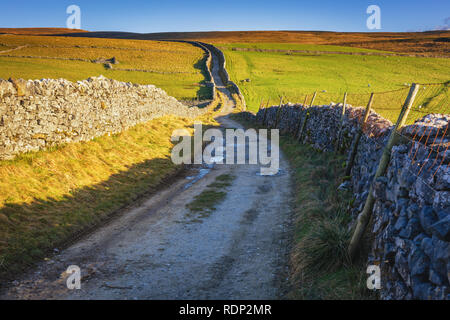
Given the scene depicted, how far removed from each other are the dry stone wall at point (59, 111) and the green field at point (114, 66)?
33522 mm

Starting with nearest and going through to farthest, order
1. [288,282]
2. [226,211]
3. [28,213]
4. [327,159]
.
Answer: [288,282] → [28,213] → [226,211] → [327,159]

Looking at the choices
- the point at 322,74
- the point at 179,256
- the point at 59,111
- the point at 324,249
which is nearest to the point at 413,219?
the point at 324,249

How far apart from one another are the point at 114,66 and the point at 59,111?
59691 mm

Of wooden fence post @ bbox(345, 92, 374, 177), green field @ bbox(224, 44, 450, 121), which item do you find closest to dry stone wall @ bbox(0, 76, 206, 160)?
wooden fence post @ bbox(345, 92, 374, 177)

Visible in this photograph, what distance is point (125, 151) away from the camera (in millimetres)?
14977

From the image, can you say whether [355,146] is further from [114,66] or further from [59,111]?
[114,66]

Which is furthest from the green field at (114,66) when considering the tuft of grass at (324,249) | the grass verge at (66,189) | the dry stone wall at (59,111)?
the tuft of grass at (324,249)

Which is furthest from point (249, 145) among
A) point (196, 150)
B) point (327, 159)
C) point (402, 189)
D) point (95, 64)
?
point (95, 64)

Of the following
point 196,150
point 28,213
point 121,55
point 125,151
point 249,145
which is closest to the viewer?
point 28,213

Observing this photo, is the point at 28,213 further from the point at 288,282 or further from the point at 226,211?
the point at 288,282

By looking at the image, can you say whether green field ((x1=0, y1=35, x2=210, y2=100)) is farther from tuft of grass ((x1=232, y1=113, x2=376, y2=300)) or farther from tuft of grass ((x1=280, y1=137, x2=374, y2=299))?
tuft of grass ((x1=280, y1=137, x2=374, y2=299))

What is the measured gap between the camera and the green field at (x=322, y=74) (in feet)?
176

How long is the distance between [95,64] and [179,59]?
21036 millimetres

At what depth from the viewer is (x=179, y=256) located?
303 inches
